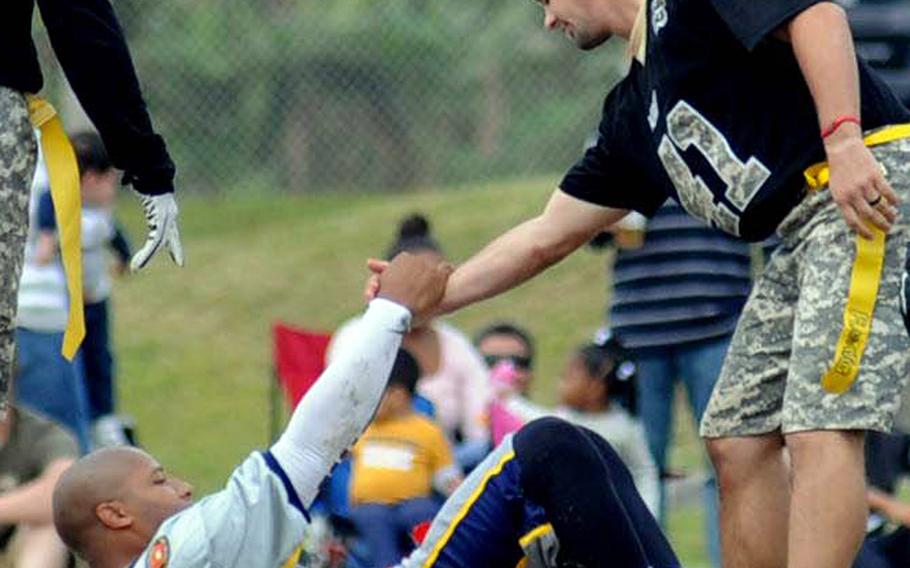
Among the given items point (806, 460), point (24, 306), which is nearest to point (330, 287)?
point (24, 306)

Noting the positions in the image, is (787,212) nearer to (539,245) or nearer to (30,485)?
(539,245)

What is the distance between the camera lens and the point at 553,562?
523 centimetres

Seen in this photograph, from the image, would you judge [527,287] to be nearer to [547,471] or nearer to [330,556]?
[330,556]

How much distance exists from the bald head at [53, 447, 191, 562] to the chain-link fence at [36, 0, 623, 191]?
8.35 meters

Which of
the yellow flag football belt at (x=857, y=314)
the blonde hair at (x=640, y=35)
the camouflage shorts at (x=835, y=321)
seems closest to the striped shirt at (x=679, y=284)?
the blonde hair at (x=640, y=35)

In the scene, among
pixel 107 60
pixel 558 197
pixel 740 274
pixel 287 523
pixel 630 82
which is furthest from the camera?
pixel 740 274

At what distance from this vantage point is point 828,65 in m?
4.71

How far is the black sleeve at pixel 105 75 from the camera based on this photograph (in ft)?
16.0

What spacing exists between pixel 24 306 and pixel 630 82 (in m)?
4.06

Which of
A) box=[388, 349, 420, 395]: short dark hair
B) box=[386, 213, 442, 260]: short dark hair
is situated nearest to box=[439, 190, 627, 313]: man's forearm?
box=[388, 349, 420, 395]: short dark hair

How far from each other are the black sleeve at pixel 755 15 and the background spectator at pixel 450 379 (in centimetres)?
428

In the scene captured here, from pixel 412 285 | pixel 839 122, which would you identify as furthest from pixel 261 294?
pixel 839 122

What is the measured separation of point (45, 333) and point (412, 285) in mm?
4285

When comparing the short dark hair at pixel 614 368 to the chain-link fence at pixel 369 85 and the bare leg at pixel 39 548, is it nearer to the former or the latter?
the bare leg at pixel 39 548
